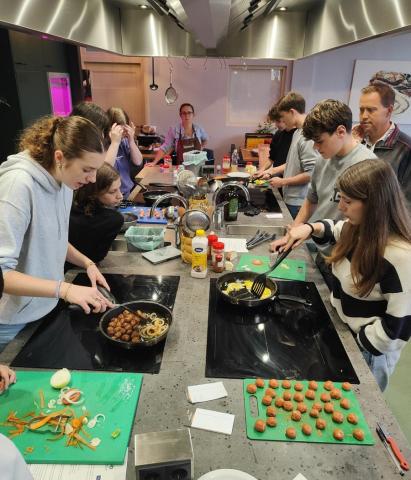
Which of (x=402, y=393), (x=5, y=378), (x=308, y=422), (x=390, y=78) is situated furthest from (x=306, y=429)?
(x=390, y=78)

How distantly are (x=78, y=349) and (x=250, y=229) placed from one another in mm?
1473

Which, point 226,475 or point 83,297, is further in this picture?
point 83,297

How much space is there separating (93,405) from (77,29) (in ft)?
4.56

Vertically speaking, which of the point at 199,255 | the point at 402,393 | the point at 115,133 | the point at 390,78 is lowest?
the point at 402,393

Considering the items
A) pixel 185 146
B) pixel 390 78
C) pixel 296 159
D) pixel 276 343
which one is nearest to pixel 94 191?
pixel 276 343

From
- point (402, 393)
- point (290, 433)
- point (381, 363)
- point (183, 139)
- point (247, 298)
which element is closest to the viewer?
point (290, 433)

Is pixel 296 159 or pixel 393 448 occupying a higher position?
pixel 296 159

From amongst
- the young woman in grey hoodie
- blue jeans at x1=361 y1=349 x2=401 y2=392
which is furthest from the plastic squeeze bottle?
blue jeans at x1=361 y1=349 x2=401 y2=392

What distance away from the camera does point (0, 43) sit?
3.06 meters

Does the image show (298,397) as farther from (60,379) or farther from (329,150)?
(329,150)

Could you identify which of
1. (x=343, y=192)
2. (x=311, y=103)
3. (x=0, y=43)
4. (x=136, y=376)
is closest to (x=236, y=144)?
(x=311, y=103)

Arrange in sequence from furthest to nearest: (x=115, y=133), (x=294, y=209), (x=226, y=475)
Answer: (x=294, y=209)
(x=115, y=133)
(x=226, y=475)

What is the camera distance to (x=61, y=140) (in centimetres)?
129

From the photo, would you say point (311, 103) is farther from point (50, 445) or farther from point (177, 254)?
point (50, 445)
